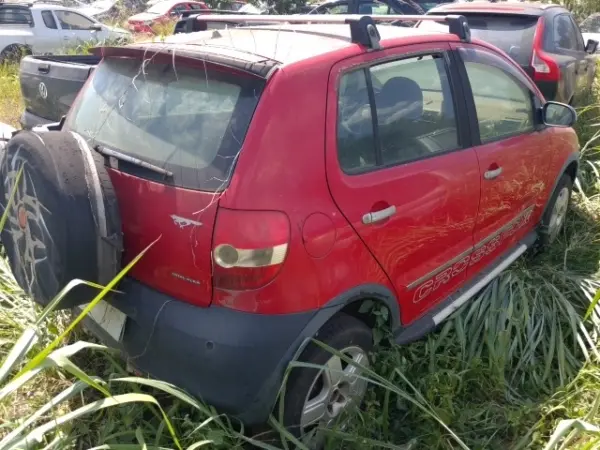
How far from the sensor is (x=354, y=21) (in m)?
2.54

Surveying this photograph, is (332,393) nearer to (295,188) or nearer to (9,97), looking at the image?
(295,188)

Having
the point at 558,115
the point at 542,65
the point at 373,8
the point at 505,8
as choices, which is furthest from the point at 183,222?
the point at 373,8

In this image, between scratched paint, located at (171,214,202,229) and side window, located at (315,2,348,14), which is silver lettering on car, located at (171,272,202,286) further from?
side window, located at (315,2,348,14)

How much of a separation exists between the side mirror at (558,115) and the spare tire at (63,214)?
279 cm

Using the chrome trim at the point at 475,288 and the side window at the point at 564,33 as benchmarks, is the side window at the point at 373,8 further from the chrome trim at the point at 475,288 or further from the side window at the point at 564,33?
the chrome trim at the point at 475,288

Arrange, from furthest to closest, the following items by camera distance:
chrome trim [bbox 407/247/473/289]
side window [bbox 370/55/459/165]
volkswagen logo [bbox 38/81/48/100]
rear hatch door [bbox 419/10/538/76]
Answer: rear hatch door [bbox 419/10/538/76]
volkswagen logo [bbox 38/81/48/100]
chrome trim [bbox 407/247/473/289]
side window [bbox 370/55/459/165]

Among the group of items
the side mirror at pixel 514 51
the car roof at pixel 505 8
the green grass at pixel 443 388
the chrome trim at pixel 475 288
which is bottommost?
the green grass at pixel 443 388

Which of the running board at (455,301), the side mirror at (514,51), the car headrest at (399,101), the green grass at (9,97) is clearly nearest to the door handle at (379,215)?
the car headrest at (399,101)

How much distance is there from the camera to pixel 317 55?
2373 millimetres

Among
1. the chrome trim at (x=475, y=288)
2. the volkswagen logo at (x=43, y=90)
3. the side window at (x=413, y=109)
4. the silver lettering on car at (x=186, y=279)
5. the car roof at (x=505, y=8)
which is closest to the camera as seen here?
the silver lettering on car at (x=186, y=279)

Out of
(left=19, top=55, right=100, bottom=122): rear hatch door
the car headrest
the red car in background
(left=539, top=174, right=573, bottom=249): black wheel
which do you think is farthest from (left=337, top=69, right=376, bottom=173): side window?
the red car in background

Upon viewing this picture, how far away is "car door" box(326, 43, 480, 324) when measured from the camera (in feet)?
7.93

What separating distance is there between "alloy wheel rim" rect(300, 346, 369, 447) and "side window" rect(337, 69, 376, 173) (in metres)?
0.79

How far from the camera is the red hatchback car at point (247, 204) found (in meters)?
2.17
